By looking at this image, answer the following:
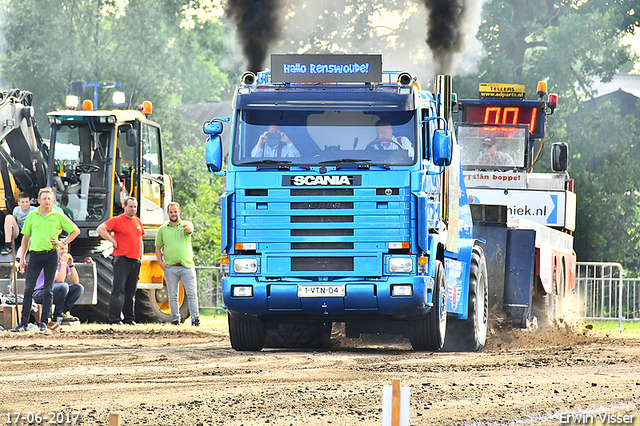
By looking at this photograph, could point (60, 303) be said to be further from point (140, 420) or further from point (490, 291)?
point (140, 420)

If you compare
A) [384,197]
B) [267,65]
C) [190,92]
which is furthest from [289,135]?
[190,92]

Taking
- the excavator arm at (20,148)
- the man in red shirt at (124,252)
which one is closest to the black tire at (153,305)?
the man in red shirt at (124,252)

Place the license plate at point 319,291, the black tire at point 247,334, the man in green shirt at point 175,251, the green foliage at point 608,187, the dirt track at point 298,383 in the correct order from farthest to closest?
the green foliage at point 608,187, the man in green shirt at point 175,251, the black tire at point 247,334, the license plate at point 319,291, the dirt track at point 298,383

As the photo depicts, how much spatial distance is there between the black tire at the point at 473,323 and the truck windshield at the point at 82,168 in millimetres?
7385

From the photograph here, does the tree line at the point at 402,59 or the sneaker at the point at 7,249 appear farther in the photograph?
the tree line at the point at 402,59

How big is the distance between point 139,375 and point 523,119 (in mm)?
14179

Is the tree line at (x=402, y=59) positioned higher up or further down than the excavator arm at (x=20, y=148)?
higher up

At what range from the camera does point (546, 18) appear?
137 ft

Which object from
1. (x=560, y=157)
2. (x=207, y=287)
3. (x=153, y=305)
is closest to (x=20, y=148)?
(x=153, y=305)

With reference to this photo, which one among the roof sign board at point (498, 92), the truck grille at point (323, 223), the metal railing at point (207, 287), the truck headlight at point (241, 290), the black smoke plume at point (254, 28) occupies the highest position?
the black smoke plume at point (254, 28)

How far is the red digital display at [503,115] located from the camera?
74.3ft

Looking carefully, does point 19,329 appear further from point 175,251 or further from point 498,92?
point 498,92

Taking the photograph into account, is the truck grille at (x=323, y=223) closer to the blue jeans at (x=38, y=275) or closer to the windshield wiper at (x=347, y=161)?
the windshield wiper at (x=347, y=161)

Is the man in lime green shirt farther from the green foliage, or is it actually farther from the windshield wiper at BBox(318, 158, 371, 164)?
the green foliage
